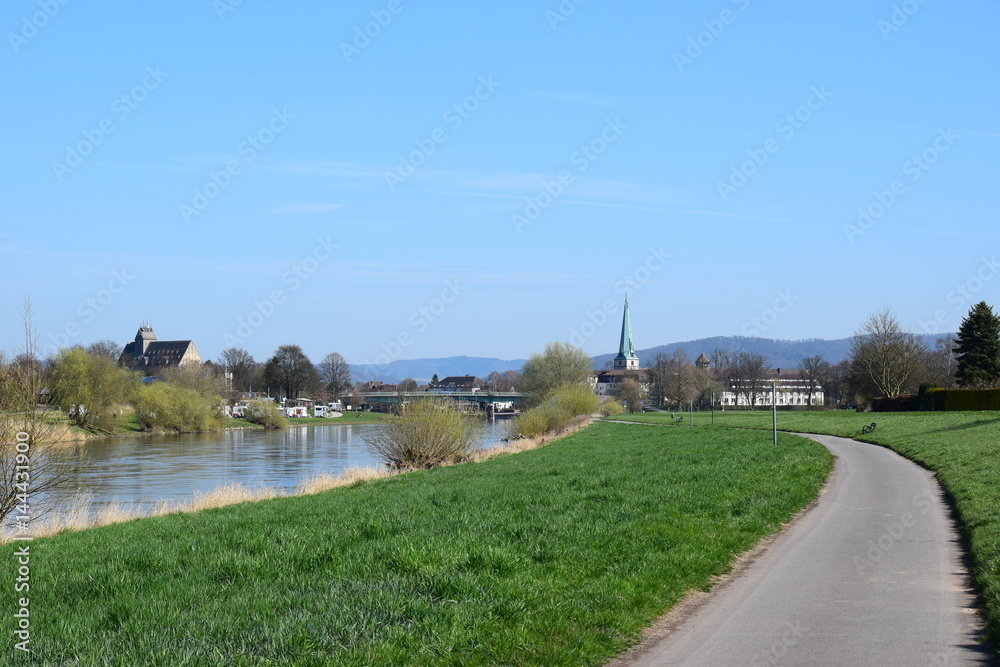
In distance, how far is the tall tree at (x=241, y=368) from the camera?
14400cm

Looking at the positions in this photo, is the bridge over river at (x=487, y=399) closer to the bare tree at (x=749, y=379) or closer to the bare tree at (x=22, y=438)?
the bare tree at (x=749, y=379)

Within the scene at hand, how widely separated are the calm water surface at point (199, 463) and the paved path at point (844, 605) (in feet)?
73.0

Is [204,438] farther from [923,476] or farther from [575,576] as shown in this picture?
[575,576]

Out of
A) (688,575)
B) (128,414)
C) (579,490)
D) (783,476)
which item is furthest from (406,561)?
(128,414)

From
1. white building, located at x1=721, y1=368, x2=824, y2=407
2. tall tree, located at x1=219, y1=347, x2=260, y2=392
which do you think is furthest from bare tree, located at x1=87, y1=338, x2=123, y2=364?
white building, located at x1=721, y1=368, x2=824, y2=407

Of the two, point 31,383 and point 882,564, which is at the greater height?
point 31,383

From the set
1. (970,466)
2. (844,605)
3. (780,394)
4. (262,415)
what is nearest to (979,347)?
(970,466)

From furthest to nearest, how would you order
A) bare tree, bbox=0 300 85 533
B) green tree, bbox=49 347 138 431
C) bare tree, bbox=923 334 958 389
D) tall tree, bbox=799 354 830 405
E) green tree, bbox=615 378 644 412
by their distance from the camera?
tall tree, bbox=799 354 830 405 → green tree, bbox=615 378 644 412 → bare tree, bbox=923 334 958 389 → green tree, bbox=49 347 138 431 → bare tree, bbox=0 300 85 533

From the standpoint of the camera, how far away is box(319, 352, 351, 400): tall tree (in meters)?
149

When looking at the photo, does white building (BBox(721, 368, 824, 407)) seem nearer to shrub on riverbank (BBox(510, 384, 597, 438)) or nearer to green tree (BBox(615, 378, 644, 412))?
green tree (BBox(615, 378, 644, 412))

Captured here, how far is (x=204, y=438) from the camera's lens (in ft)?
252

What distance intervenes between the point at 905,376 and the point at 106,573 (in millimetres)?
75035

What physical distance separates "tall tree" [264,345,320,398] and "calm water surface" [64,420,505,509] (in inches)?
1972

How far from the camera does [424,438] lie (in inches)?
1471
